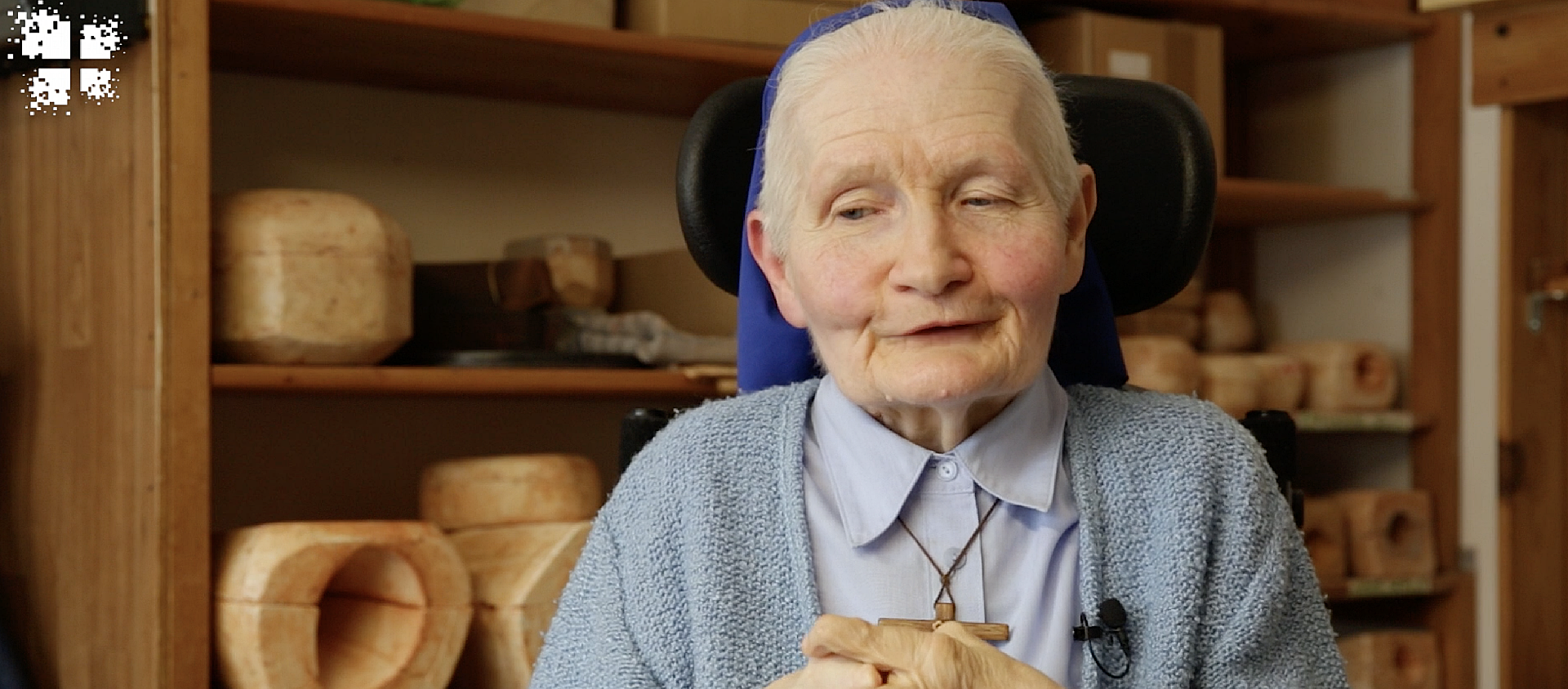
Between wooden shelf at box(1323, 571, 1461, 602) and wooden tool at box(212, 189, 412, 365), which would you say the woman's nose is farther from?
wooden shelf at box(1323, 571, 1461, 602)

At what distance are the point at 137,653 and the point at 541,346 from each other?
0.68 m

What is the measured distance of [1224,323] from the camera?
299 centimetres

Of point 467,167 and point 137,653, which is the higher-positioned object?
point 467,167

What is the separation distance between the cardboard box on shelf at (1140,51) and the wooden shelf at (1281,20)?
0.04m

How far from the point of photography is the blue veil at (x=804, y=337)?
119 cm

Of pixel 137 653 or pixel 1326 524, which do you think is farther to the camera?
pixel 1326 524

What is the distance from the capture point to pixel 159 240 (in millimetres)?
1825

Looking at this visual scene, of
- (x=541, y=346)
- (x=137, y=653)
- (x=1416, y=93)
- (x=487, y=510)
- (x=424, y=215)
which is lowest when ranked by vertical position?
(x=137, y=653)

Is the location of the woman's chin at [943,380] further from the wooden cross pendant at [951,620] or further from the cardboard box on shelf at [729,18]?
the cardboard box on shelf at [729,18]

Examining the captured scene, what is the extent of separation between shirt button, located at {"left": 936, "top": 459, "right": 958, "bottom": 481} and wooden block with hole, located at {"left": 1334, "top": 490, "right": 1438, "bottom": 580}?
2.09 meters

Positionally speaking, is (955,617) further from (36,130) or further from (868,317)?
(36,130)

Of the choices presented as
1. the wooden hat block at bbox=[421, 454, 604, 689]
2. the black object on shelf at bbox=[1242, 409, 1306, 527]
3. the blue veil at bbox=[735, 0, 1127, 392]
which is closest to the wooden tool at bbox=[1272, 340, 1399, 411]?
the wooden hat block at bbox=[421, 454, 604, 689]

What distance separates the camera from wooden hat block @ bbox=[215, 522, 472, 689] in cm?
186

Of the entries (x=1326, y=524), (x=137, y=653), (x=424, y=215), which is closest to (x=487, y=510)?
(x=137, y=653)
